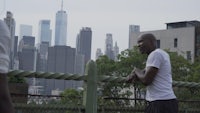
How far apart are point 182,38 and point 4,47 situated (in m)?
66.8

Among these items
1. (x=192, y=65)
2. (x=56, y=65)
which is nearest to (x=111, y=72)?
(x=192, y=65)

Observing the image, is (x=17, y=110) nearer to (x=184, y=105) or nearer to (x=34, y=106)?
(x=34, y=106)

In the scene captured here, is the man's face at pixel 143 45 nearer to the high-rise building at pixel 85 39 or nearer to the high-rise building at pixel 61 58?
the high-rise building at pixel 61 58

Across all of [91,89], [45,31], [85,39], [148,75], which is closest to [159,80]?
[148,75]

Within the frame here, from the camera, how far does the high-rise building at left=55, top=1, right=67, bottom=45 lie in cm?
16975

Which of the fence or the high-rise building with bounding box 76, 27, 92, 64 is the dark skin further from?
the high-rise building with bounding box 76, 27, 92, 64

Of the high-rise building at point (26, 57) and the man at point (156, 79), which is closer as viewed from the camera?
the man at point (156, 79)

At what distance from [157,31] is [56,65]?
2208 centimetres

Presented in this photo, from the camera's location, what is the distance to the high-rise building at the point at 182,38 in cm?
6486

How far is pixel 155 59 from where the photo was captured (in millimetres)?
4277

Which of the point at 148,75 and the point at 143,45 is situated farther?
the point at 143,45

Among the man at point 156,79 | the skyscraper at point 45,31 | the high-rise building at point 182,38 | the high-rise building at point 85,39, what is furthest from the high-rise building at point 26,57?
the skyscraper at point 45,31

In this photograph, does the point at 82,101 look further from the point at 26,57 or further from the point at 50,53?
the point at 50,53

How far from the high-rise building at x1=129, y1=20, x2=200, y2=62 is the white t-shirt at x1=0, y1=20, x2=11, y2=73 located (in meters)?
61.9
